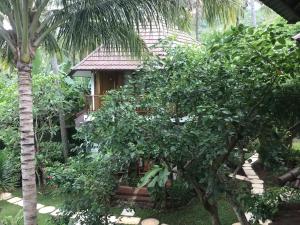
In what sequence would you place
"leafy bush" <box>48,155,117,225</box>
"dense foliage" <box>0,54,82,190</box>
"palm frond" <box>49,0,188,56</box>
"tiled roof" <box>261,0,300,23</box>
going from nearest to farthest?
1. "tiled roof" <box>261,0,300,23</box>
2. "leafy bush" <box>48,155,117,225</box>
3. "palm frond" <box>49,0,188,56</box>
4. "dense foliage" <box>0,54,82,190</box>

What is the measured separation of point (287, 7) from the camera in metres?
3.36

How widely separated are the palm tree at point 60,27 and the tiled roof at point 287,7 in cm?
365

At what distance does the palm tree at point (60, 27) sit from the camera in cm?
631

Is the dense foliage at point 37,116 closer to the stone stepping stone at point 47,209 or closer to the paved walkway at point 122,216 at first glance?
the paved walkway at point 122,216

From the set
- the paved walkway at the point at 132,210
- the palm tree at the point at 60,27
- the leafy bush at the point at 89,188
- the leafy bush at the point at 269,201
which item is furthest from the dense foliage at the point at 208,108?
the paved walkway at the point at 132,210

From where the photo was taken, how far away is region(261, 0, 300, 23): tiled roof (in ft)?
10.6

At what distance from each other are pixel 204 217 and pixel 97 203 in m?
3.32

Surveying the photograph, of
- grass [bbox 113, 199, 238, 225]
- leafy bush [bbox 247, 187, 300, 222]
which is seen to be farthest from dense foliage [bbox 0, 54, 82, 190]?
leafy bush [bbox 247, 187, 300, 222]

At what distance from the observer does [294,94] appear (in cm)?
509

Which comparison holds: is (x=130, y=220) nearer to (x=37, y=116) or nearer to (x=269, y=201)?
(x=269, y=201)

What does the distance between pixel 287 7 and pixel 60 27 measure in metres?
5.12

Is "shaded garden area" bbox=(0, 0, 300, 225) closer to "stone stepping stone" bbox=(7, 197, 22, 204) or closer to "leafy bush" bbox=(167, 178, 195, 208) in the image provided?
"leafy bush" bbox=(167, 178, 195, 208)

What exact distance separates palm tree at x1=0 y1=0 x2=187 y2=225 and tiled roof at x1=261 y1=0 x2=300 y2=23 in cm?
365

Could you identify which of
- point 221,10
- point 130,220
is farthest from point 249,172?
point 221,10
